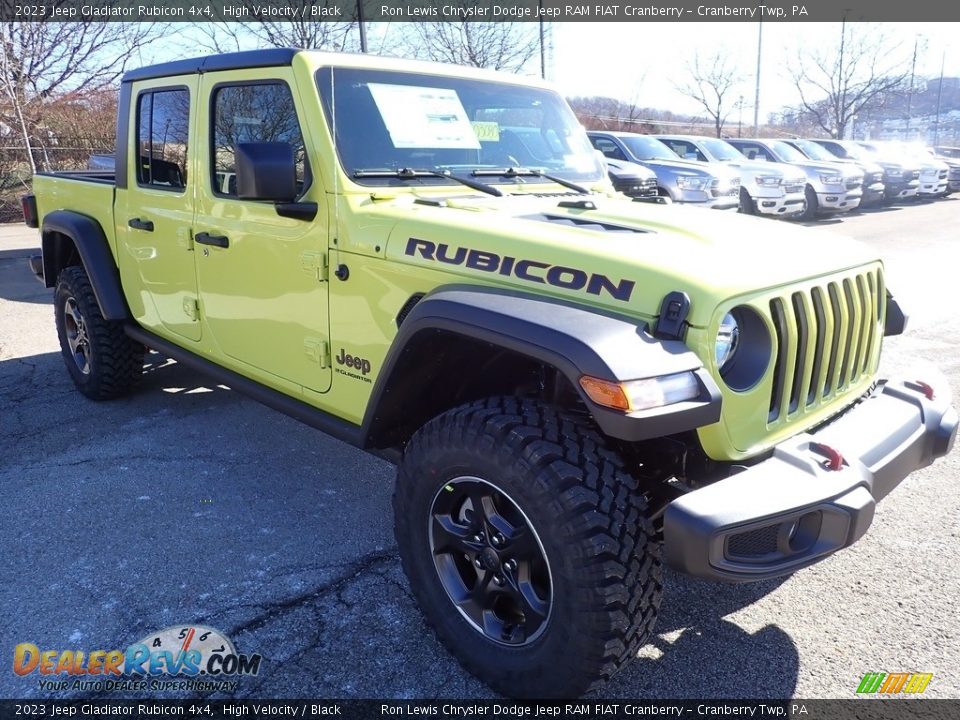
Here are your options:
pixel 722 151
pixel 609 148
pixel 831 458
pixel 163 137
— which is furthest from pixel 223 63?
pixel 722 151

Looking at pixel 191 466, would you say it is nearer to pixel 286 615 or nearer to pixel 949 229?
pixel 286 615

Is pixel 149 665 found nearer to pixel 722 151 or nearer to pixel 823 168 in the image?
pixel 722 151

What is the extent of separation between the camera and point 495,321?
7.11ft

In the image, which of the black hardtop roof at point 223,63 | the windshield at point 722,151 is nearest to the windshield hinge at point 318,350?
the black hardtop roof at point 223,63

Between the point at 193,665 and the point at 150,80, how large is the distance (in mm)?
3030

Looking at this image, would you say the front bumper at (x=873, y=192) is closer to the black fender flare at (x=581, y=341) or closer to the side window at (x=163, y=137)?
the side window at (x=163, y=137)

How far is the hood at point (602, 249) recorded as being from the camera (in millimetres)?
2162

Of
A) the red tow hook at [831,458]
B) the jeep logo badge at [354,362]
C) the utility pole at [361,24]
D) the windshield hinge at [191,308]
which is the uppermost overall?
the utility pole at [361,24]

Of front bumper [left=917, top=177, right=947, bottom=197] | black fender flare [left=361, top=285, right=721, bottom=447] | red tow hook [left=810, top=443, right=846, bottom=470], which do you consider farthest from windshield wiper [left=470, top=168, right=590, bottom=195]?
front bumper [left=917, top=177, right=947, bottom=197]

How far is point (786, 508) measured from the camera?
1929 mm

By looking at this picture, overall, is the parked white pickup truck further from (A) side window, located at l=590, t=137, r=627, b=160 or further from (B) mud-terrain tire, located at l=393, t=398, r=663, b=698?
(B) mud-terrain tire, located at l=393, t=398, r=663, b=698

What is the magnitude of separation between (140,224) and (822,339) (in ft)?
11.3

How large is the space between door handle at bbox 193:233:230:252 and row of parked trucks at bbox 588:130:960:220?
7.55 m

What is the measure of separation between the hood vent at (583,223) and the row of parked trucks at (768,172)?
7697 millimetres
